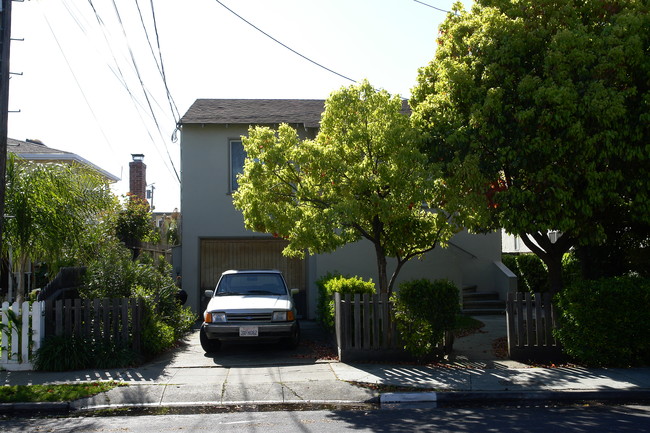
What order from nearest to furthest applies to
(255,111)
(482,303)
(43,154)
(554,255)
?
(554,255) < (482,303) < (255,111) < (43,154)

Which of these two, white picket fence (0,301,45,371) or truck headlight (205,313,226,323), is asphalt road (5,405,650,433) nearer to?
white picket fence (0,301,45,371)

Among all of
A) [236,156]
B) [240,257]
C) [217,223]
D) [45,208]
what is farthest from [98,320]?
[236,156]

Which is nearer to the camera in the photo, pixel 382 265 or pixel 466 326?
pixel 382 265

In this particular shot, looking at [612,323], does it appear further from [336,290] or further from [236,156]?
[236,156]

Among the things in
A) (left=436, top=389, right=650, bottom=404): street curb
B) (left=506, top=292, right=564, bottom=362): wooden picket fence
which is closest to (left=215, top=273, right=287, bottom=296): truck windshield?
(left=506, top=292, right=564, bottom=362): wooden picket fence

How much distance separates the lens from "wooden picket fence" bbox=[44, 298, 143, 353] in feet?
33.9

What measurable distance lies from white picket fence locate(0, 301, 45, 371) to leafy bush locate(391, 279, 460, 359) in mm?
5872

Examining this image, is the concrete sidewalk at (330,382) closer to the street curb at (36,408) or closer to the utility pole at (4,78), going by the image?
the street curb at (36,408)

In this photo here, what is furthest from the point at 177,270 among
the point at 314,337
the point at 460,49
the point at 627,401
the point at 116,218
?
the point at 627,401

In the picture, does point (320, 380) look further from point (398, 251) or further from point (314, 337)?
point (314, 337)

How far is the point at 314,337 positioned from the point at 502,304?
601 centimetres

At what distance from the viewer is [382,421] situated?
725cm

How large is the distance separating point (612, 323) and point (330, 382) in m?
4.55

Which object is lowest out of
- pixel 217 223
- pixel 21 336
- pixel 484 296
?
pixel 21 336
